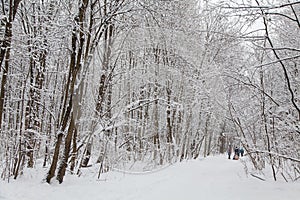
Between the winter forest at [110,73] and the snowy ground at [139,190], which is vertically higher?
the winter forest at [110,73]

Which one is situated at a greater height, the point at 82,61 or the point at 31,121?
the point at 82,61

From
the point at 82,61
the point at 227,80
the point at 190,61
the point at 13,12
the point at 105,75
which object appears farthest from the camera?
the point at 190,61

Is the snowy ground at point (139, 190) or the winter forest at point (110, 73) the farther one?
the winter forest at point (110, 73)

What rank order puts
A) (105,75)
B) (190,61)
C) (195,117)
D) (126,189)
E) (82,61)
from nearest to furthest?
(126,189), (82,61), (105,75), (190,61), (195,117)

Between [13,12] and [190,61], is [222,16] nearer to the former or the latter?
[13,12]

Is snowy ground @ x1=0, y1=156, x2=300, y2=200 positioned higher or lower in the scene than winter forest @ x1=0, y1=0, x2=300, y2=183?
lower

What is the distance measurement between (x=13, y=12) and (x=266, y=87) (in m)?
7.46

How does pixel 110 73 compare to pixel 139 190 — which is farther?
pixel 110 73

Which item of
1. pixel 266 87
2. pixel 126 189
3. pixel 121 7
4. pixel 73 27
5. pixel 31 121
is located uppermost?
pixel 121 7

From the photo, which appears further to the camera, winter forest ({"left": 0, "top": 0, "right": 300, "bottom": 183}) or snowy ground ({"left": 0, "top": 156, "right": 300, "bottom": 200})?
winter forest ({"left": 0, "top": 0, "right": 300, "bottom": 183})

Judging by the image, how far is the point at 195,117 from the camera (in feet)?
66.4

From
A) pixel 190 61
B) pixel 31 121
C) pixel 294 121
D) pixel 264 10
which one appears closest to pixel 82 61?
pixel 31 121

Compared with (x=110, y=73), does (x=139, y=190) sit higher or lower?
lower

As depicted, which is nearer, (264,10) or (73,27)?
(264,10)
